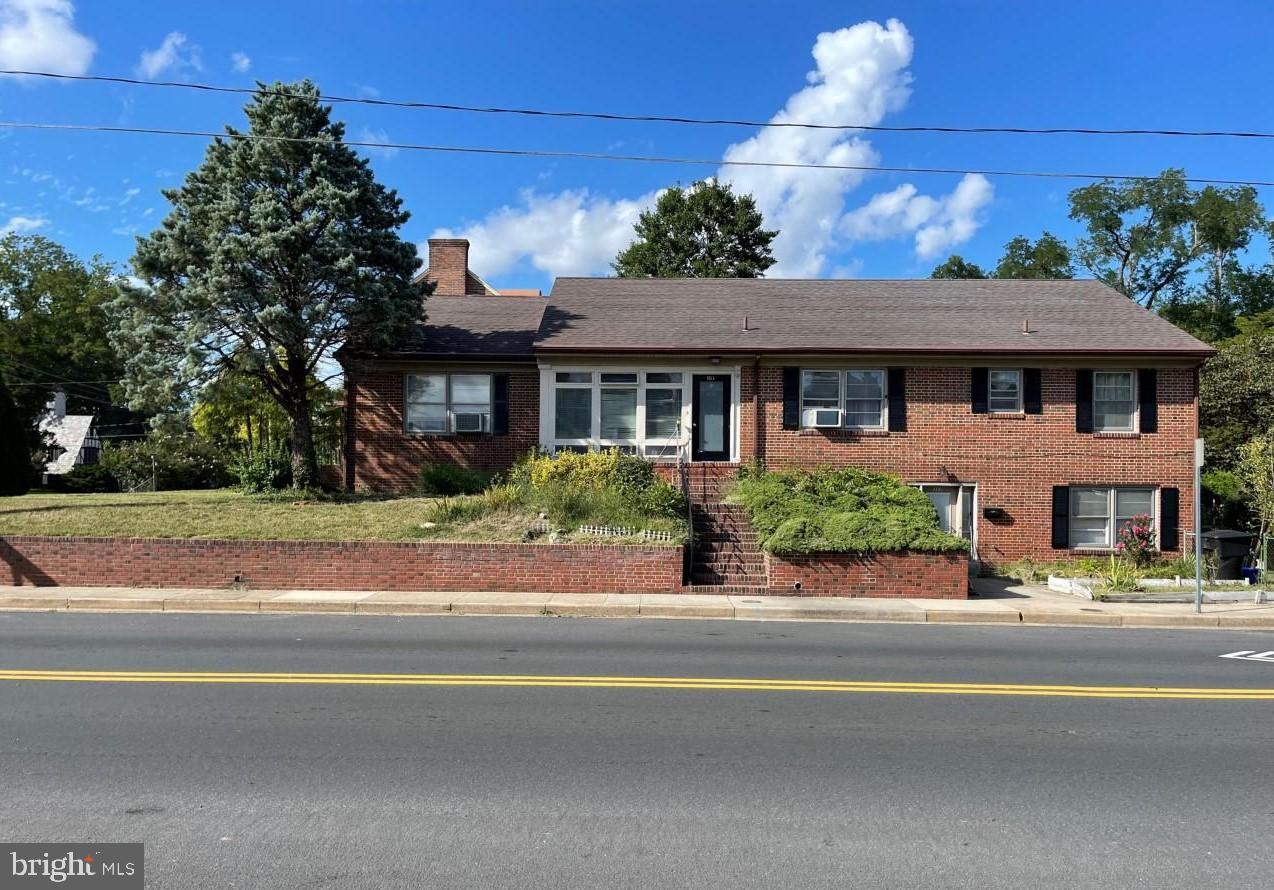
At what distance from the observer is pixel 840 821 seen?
4.64 metres

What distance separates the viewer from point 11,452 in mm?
22328

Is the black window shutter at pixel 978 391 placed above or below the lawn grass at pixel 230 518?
above

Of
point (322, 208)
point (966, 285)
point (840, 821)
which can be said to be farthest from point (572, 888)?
point (966, 285)

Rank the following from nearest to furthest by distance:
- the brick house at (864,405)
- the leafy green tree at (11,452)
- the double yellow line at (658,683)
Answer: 1. the double yellow line at (658,683)
2. the brick house at (864,405)
3. the leafy green tree at (11,452)

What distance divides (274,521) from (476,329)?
26.1ft

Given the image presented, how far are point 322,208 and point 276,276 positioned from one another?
5.52 feet

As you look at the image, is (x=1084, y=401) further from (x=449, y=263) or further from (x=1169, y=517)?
(x=449, y=263)

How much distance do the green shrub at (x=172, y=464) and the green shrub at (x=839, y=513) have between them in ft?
79.3

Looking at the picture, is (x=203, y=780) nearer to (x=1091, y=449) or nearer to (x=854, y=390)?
(x=854, y=390)

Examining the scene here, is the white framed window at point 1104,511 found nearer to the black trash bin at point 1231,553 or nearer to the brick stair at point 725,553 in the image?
the black trash bin at point 1231,553

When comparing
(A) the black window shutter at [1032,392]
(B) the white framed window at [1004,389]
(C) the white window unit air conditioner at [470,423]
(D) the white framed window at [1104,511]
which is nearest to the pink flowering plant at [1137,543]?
(D) the white framed window at [1104,511]

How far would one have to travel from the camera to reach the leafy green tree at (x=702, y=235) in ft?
136

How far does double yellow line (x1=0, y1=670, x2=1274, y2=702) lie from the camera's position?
7656mm

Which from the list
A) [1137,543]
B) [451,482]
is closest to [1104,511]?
[1137,543]
